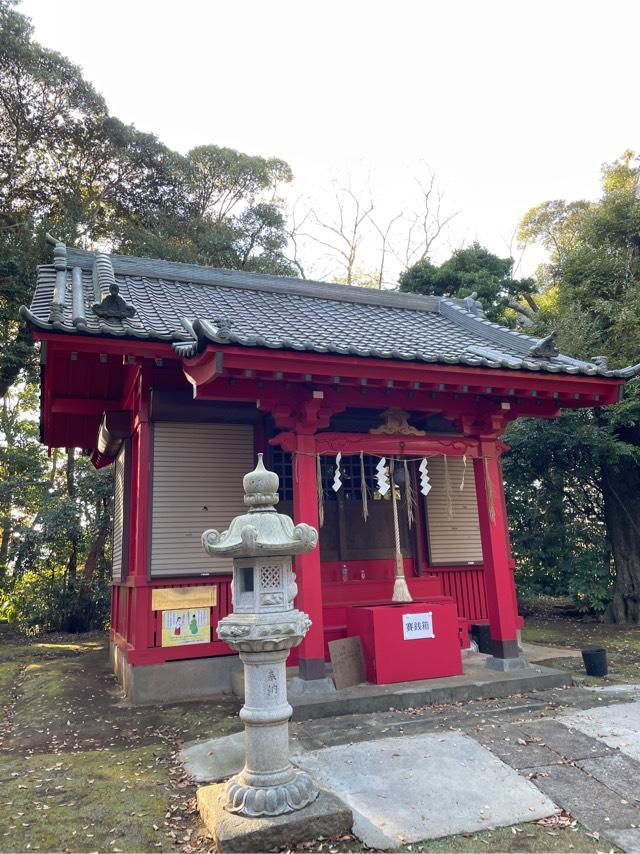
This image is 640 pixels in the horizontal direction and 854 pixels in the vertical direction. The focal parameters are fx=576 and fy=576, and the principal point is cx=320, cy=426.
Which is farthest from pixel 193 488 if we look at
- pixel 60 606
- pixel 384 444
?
pixel 60 606

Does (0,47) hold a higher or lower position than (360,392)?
higher

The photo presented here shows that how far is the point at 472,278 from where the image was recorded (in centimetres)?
1681

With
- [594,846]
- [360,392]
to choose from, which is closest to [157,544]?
[360,392]

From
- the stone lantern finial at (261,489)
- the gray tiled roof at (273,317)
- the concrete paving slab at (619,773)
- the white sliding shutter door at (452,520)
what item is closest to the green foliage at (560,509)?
the gray tiled roof at (273,317)

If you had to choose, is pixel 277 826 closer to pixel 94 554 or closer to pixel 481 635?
pixel 481 635

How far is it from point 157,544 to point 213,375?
2.51 m

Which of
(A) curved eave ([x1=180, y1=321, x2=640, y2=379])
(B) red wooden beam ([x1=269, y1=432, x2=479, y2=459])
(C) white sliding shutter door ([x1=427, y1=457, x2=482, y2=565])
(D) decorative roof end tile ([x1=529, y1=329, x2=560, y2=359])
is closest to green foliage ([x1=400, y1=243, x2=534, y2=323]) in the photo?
(C) white sliding shutter door ([x1=427, y1=457, x2=482, y2=565])

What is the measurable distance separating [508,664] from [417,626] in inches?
49.1

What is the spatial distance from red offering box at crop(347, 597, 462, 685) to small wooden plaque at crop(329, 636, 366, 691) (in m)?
0.08

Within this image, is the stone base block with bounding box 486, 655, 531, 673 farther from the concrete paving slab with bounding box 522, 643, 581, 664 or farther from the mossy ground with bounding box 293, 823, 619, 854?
the mossy ground with bounding box 293, 823, 619, 854

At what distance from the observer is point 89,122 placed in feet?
61.6

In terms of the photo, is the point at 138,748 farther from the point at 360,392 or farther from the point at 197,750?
the point at 360,392

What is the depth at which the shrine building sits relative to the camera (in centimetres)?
607

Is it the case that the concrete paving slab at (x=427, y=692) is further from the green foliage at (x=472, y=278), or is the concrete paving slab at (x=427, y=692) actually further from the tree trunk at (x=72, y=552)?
the green foliage at (x=472, y=278)
